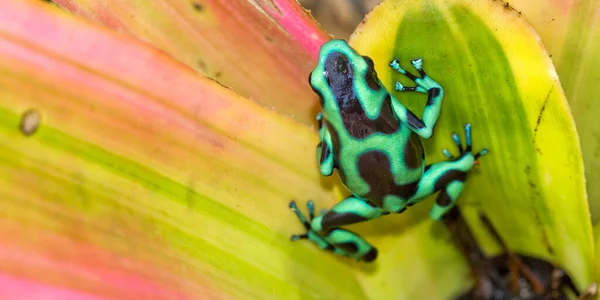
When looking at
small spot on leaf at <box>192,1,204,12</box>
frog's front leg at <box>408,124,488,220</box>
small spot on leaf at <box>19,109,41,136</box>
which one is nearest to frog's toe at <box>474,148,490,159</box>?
frog's front leg at <box>408,124,488,220</box>

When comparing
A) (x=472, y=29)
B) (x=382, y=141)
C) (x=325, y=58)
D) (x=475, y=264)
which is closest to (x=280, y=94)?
(x=325, y=58)

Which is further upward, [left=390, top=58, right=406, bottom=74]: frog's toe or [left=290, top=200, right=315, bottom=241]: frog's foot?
[left=390, top=58, right=406, bottom=74]: frog's toe

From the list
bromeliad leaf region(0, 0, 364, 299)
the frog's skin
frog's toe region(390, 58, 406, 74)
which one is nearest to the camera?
bromeliad leaf region(0, 0, 364, 299)

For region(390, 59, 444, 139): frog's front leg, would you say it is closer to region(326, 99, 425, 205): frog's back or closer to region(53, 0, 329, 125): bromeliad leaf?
→ region(326, 99, 425, 205): frog's back

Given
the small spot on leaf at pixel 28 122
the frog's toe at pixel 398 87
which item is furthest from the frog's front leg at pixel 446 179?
the small spot on leaf at pixel 28 122

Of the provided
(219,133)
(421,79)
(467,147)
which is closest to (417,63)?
(421,79)

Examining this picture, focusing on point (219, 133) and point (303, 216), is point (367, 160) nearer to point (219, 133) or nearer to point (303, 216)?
point (303, 216)

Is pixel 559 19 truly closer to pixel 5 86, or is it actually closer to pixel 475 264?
pixel 475 264
